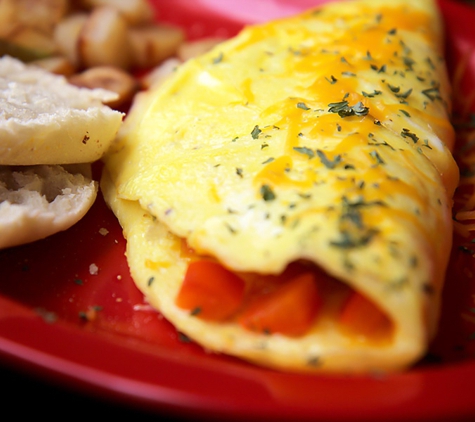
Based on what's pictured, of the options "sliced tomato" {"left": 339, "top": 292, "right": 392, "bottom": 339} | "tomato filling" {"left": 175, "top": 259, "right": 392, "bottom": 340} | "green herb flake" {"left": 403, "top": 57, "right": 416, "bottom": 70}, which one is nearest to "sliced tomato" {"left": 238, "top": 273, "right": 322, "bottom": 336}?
"tomato filling" {"left": 175, "top": 259, "right": 392, "bottom": 340}

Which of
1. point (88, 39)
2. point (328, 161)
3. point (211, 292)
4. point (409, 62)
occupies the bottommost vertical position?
point (211, 292)

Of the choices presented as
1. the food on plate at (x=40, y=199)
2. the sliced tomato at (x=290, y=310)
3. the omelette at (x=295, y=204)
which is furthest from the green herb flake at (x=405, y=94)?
the food on plate at (x=40, y=199)

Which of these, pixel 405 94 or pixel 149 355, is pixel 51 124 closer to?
pixel 149 355

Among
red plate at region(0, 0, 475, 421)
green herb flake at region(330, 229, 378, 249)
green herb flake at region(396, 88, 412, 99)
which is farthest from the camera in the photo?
green herb flake at region(396, 88, 412, 99)

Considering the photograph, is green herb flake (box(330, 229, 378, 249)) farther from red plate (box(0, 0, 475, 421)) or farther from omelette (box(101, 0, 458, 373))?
red plate (box(0, 0, 475, 421))

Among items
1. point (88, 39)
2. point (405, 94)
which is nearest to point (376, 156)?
point (405, 94)

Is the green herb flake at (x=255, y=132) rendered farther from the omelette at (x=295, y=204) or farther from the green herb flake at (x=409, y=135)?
the green herb flake at (x=409, y=135)

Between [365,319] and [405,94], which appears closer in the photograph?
[365,319]

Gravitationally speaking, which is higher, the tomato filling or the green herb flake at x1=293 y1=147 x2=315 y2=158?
the green herb flake at x1=293 y1=147 x2=315 y2=158

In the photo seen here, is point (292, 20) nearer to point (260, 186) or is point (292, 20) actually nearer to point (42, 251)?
point (260, 186)
